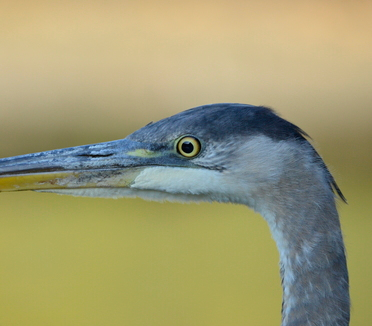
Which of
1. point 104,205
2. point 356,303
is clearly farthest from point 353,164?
point 104,205

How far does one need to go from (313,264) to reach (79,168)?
605mm

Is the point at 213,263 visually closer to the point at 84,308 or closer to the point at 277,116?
the point at 84,308

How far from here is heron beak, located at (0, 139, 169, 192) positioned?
129cm

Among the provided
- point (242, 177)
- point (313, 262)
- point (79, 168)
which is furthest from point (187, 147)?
point (313, 262)

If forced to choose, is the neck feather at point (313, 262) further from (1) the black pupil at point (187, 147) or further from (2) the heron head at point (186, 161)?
(1) the black pupil at point (187, 147)

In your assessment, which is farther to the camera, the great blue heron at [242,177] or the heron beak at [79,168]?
the heron beak at [79,168]

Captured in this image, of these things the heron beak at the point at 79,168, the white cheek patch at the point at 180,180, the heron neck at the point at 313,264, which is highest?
the heron beak at the point at 79,168

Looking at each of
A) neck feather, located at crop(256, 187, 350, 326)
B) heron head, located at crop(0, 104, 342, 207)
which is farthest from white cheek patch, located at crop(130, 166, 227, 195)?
neck feather, located at crop(256, 187, 350, 326)

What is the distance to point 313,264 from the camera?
1.17m

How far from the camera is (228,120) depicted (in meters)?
1.23

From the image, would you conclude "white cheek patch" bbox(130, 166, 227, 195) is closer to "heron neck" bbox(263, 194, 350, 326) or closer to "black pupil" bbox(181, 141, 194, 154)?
"black pupil" bbox(181, 141, 194, 154)

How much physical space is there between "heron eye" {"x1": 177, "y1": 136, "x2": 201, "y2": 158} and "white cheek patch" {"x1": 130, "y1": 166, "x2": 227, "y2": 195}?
0.13ft

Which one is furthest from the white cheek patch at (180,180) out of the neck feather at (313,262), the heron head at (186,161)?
the neck feather at (313,262)

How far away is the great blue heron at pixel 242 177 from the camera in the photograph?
1174 millimetres
